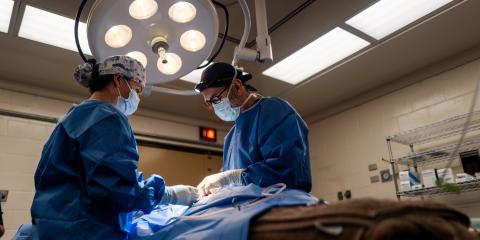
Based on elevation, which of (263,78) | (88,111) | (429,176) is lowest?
(429,176)

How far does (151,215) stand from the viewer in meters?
1.44

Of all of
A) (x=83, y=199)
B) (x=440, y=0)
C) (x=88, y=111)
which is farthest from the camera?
(x=440, y=0)

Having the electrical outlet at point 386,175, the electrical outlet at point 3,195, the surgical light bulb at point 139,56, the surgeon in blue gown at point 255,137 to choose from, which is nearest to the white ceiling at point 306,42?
the surgeon in blue gown at point 255,137

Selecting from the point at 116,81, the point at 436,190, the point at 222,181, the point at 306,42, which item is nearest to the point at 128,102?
the point at 116,81

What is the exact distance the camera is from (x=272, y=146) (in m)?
1.51

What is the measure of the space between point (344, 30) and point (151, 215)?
188 cm

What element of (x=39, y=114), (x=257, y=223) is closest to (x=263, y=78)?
(x=39, y=114)

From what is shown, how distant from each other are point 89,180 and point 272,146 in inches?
27.9

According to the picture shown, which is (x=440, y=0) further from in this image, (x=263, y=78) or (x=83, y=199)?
(x=83, y=199)

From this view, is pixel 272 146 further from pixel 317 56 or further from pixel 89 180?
pixel 317 56

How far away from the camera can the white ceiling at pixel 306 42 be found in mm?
2391

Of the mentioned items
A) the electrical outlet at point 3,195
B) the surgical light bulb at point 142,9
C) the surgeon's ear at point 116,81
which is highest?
the surgical light bulb at point 142,9

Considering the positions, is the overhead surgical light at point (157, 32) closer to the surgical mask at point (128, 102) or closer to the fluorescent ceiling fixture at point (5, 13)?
the surgical mask at point (128, 102)

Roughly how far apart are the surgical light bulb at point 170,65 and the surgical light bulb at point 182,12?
166mm
